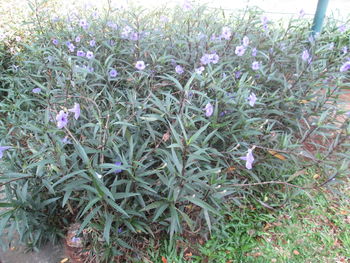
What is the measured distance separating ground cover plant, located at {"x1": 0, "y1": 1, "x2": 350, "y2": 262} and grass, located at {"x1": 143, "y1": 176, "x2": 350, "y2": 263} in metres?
0.11

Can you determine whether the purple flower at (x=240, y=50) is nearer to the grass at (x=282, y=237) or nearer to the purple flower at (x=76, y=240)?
the grass at (x=282, y=237)

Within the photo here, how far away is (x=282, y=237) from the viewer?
1926mm

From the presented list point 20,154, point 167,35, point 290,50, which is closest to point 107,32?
point 167,35

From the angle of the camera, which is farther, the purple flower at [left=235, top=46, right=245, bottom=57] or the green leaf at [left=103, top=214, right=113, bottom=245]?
the purple flower at [left=235, top=46, right=245, bottom=57]

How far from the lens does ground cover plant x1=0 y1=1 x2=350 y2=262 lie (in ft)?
4.83

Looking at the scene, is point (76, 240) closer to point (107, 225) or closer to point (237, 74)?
point (107, 225)

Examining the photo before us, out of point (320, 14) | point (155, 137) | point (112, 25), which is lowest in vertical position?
point (155, 137)

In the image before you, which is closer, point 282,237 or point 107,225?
point 107,225

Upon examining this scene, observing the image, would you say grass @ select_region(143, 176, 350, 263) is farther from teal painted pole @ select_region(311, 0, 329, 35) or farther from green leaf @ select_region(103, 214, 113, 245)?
teal painted pole @ select_region(311, 0, 329, 35)

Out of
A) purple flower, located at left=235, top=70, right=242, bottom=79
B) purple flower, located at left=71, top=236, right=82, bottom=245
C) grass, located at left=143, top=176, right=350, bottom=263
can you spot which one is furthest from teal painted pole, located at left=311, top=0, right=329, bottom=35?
purple flower, located at left=71, top=236, right=82, bottom=245

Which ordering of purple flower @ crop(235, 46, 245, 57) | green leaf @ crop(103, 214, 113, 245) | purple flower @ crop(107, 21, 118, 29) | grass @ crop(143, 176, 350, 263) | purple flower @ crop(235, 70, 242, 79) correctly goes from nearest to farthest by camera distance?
green leaf @ crop(103, 214, 113, 245) → grass @ crop(143, 176, 350, 263) → purple flower @ crop(235, 46, 245, 57) → purple flower @ crop(235, 70, 242, 79) → purple flower @ crop(107, 21, 118, 29)

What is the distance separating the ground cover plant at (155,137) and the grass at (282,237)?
110 mm

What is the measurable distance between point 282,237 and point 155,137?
3.61 feet

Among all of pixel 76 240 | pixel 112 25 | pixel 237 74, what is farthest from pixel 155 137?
pixel 112 25
